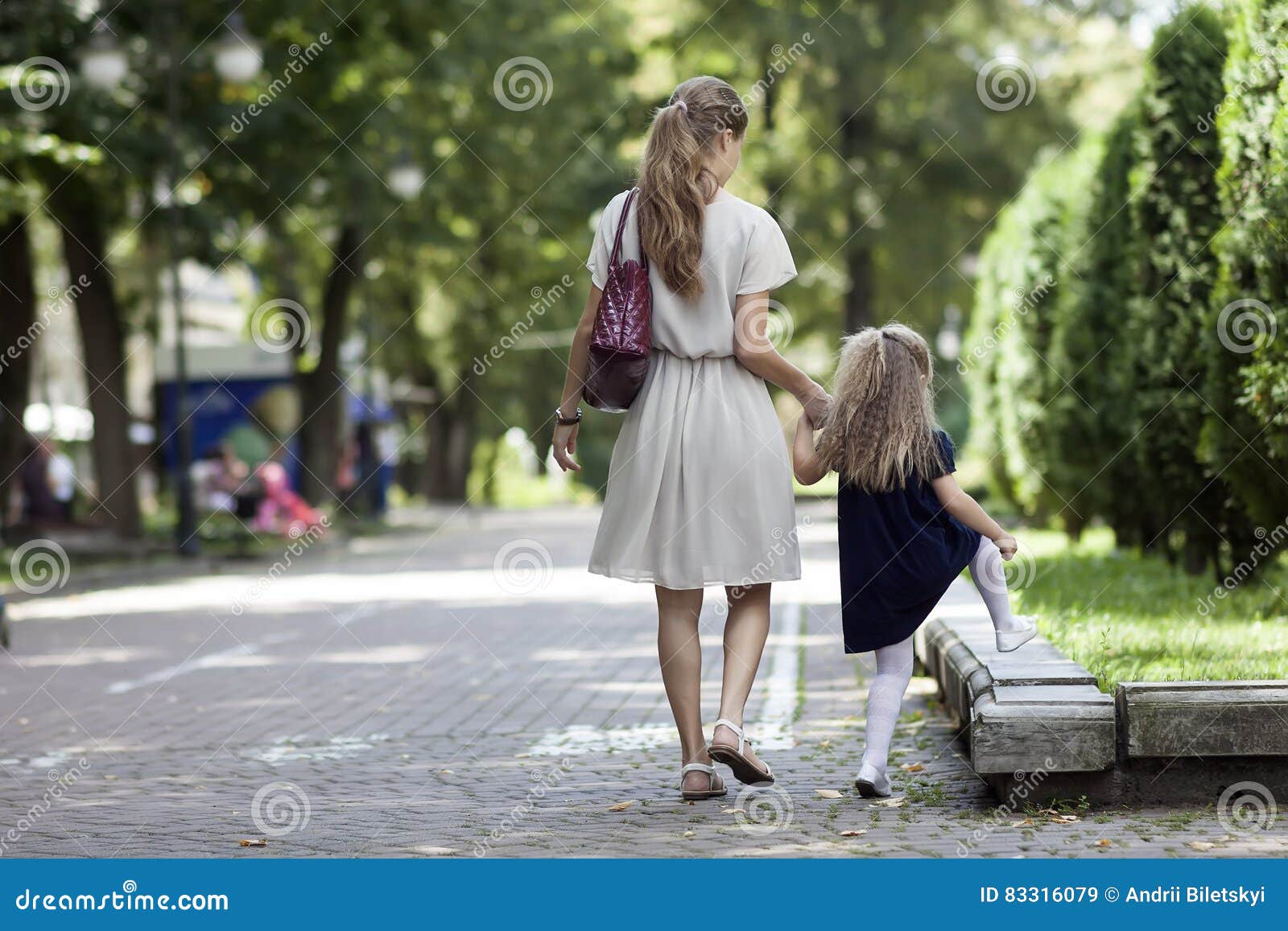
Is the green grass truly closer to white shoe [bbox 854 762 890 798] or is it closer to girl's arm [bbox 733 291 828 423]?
white shoe [bbox 854 762 890 798]

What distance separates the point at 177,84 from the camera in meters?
21.2

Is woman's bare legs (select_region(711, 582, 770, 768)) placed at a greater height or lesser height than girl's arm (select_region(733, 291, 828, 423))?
lesser

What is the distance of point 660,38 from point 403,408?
66.8ft

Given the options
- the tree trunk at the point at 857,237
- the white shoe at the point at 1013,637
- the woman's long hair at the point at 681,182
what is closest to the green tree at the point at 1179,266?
the white shoe at the point at 1013,637

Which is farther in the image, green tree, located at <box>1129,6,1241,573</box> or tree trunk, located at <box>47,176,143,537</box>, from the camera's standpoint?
tree trunk, located at <box>47,176,143,537</box>

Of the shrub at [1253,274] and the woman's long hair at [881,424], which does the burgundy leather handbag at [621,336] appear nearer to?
the woman's long hair at [881,424]

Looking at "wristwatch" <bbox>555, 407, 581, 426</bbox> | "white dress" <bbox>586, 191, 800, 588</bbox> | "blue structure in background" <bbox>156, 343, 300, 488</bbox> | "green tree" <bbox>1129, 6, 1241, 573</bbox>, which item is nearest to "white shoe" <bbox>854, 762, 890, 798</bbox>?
"white dress" <bbox>586, 191, 800, 588</bbox>

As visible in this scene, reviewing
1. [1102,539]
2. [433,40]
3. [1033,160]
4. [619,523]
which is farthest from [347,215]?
[619,523]

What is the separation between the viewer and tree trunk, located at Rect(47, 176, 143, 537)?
22938 millimetres

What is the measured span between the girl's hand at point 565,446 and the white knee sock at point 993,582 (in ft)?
4.52

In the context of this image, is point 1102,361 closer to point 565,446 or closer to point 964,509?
point 964,509

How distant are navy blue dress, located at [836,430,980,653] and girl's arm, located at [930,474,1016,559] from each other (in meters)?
0.04

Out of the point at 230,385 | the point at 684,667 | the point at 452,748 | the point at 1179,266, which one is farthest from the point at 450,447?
the point at 684,667

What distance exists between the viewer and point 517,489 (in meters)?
56.3
